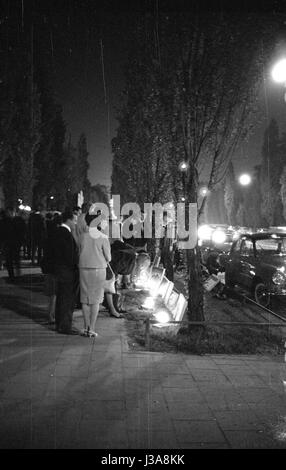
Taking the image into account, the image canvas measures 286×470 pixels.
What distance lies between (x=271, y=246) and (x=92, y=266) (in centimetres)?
653

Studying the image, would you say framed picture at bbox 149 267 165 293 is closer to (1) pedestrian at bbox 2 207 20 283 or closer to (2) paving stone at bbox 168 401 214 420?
(1) pedestrian at bbox 2 207 20 283

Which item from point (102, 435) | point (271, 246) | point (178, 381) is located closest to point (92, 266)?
point (178, 381)

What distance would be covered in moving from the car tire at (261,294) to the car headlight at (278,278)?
17.9 inches

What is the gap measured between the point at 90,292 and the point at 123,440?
10.2ft

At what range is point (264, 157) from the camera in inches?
2517

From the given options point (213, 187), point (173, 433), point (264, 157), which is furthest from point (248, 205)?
point (173, 433)

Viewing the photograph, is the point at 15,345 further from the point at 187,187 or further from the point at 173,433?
the point at 187,187

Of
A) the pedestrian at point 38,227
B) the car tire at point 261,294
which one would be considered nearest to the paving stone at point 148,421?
the car tire at point 261,294

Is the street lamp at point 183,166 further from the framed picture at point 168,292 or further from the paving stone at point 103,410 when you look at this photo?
the paving stone at point 103,410

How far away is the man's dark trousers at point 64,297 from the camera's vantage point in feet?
22.5

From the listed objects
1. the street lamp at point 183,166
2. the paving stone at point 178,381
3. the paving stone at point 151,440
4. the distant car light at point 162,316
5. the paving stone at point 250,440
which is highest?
the street lamp at point 183,166

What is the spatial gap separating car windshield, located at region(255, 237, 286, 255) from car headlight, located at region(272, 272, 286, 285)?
3.50ft

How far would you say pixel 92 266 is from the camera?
670cm

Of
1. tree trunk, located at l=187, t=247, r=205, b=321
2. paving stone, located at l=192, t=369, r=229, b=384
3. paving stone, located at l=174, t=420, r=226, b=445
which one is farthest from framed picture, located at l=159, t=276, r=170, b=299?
paving stone, located at l=174, t=420, r=226, b=445
